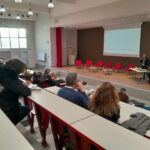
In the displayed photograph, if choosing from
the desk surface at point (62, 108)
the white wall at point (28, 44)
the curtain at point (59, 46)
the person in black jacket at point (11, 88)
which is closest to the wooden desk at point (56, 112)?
the desk surface at point (62, 108)

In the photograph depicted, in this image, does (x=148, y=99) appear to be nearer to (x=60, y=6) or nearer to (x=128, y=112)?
(x=128, y=112)

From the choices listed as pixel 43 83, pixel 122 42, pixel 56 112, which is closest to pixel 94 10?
pixel 122 42

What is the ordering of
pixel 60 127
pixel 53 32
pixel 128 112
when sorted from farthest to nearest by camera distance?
pixel 53 32 → pixel 128 112 → pixel 60 127

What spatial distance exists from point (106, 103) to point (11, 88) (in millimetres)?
1149

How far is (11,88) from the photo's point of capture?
6.12 ft

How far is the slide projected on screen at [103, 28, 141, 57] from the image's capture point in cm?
779

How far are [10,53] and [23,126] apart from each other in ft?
28.0

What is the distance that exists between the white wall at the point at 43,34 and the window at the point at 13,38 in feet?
2.99

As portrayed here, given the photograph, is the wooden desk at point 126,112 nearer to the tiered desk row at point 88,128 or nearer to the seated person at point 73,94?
the tiered desk row at point 88,128

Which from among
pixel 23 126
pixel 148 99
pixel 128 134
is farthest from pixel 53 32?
pixel 128 134

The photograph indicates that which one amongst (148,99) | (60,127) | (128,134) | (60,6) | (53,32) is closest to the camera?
(128,134)

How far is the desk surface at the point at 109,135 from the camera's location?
Answer: 3.76ft

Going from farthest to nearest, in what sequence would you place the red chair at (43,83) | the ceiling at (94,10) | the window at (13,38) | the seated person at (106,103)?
1. the window at (13,38)
2. the ceiling at (94,10)
3. the red chair at (43,83)
4. the seated person at (106,103)

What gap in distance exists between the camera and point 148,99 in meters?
4.98
